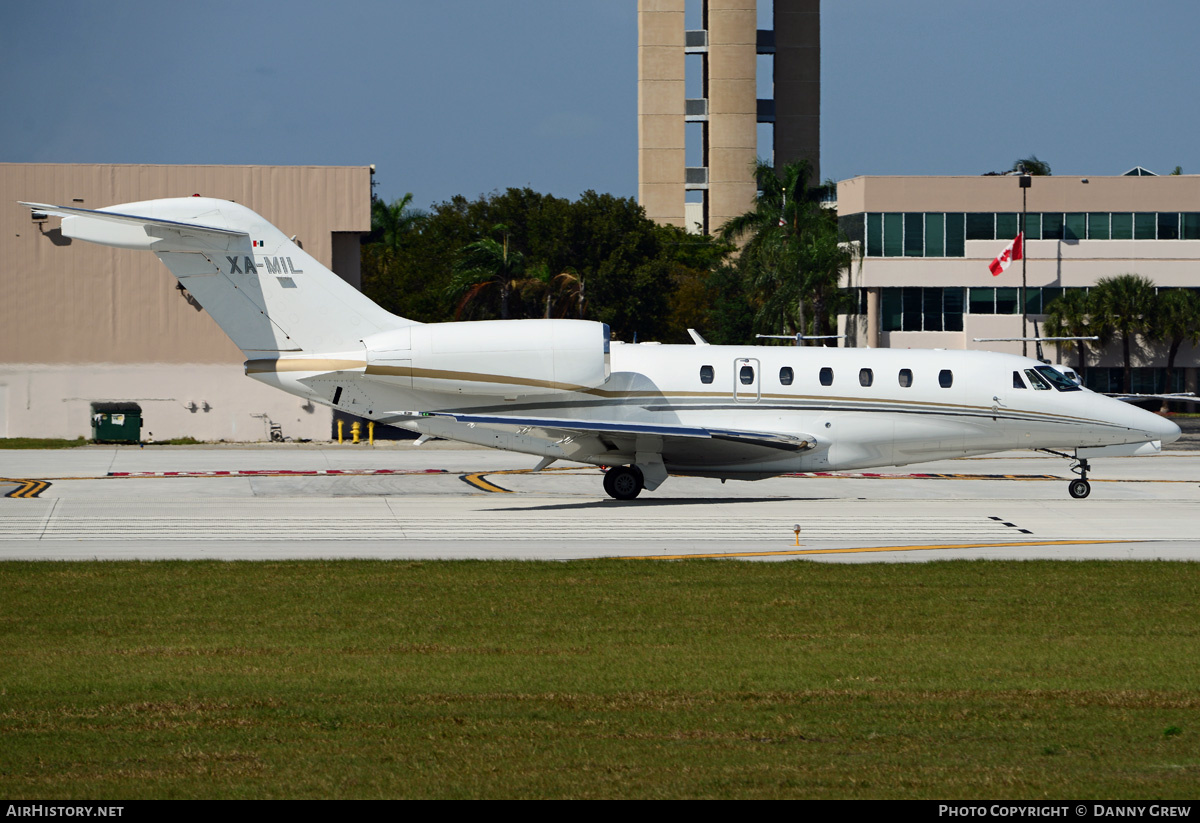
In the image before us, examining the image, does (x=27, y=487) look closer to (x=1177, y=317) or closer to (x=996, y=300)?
(x=996, y=300)

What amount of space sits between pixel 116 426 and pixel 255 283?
23.2 metres

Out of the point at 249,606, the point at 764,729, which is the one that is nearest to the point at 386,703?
the point at 764,729

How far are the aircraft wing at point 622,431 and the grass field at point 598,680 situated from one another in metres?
7.57

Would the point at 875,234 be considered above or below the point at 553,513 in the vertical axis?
above

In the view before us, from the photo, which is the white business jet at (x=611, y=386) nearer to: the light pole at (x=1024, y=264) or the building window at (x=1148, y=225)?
the light pole at (x=1024, y=264)

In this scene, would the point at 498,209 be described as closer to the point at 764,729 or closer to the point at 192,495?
the point at 192,495

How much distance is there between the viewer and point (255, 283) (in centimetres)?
2527

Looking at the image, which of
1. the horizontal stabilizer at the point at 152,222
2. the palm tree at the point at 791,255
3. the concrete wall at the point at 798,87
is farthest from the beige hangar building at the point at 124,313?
the concrete wall at the point at 798,87

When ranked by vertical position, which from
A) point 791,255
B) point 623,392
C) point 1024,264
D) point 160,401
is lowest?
point 160,401

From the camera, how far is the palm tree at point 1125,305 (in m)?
64.9

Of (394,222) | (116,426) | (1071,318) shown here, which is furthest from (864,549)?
(394,222)

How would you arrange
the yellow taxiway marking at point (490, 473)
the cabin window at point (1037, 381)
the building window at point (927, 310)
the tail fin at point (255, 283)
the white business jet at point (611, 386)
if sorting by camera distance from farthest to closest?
the building window at point (927, 310) → the yellow taxiway marking at point (490, 473) → the cabin window at point (1037, 381) → the white business jet at point (611, 386) → the tail fin at point (255, 283)

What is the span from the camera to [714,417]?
2642 centimetres

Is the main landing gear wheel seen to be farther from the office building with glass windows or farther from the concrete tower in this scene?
the concrete tower
